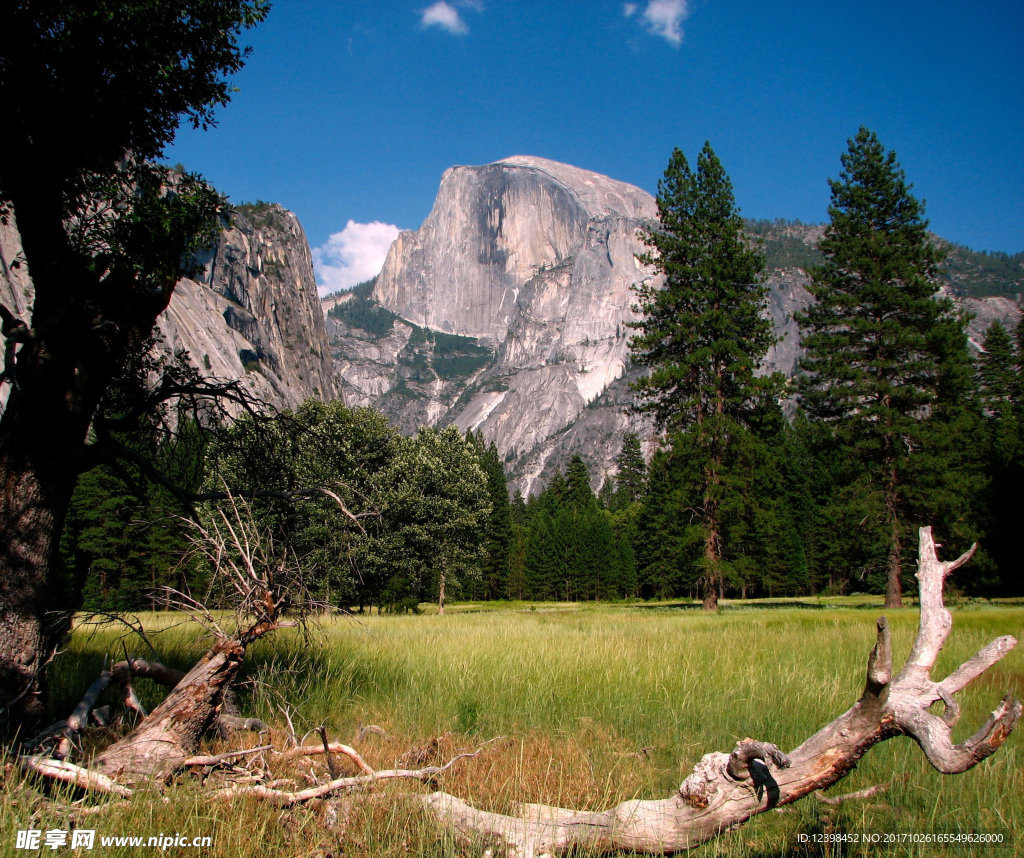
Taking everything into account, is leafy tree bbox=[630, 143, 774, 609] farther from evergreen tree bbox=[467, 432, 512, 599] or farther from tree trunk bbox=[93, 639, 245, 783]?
evergreen tree bbox=[467, 432, 512, 599]

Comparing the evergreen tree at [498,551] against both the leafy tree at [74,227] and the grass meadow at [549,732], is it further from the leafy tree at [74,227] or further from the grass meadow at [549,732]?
the leafy tree at [74,227]

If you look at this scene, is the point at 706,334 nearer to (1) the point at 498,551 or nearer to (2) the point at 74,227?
(2) the point at 74,227

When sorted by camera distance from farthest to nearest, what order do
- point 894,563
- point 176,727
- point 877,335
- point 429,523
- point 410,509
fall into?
point 429,523 < point 410,509 < point 877,335 < point 894,563 < point 176,727

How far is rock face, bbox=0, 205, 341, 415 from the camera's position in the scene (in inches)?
3327

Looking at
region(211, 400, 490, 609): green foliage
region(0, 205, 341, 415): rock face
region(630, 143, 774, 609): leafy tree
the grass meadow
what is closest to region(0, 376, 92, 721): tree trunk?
the grass meadow

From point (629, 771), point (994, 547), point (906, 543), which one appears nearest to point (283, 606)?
point (629, 771)

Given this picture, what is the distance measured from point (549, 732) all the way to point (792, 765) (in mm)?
2813

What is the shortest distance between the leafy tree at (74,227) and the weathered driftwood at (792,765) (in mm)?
4081

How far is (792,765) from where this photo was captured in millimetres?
2490

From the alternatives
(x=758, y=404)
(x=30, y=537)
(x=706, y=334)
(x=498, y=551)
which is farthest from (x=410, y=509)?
(x=498, y=551)

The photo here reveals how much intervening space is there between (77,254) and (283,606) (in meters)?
3.91

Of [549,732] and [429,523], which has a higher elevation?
[429,523]

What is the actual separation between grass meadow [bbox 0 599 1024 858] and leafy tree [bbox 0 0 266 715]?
1809 mm

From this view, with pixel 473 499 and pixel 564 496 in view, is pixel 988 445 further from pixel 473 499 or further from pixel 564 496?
Answer: pixel 564 496
